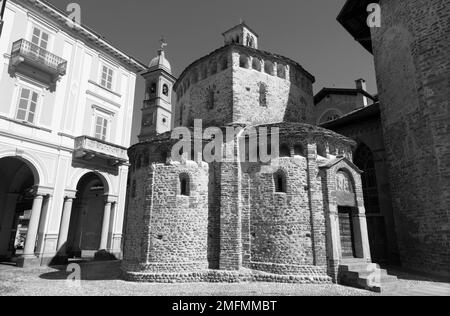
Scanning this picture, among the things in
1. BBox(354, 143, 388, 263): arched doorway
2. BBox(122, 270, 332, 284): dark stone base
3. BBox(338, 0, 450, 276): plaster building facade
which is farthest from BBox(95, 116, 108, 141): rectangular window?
BBox(338, 0, 450, 276): plaster building facade

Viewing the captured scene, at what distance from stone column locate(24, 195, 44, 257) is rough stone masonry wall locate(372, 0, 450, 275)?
1949 centimetres

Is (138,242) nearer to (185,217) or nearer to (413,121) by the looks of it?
(185,217)

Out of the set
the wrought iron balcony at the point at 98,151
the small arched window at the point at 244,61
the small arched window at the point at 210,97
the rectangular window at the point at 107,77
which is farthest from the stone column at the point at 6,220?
the small arched window at the point at 244,61

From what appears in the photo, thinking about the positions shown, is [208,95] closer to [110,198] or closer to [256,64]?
[256,64]

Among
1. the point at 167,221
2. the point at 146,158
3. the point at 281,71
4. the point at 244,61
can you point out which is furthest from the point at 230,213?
the point at 281,71

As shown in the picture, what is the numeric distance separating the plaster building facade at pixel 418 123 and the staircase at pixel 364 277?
11.1 feet

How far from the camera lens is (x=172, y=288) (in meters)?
10.6

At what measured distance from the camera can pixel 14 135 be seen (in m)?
15.2

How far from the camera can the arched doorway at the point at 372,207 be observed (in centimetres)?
1609

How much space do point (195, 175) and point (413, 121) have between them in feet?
36.3

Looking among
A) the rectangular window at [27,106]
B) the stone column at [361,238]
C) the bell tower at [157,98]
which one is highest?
the bell tower at [157,98]

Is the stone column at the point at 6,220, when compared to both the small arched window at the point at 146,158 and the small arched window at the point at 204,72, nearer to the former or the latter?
the small arched window at the point at 146,158

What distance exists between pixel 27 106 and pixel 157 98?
1736 centimetres
